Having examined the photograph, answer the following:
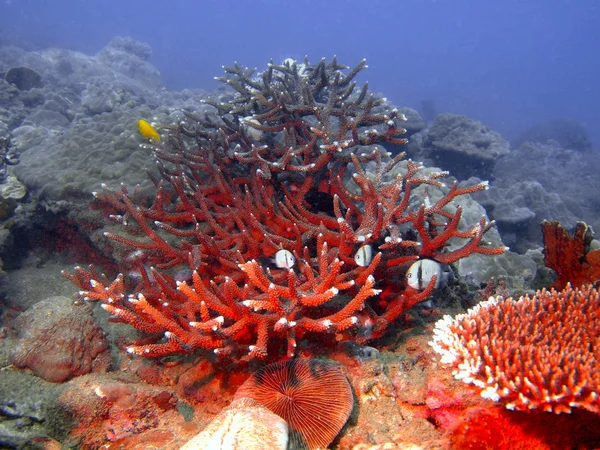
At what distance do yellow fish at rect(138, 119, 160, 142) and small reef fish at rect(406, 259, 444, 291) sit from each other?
4.77 meters

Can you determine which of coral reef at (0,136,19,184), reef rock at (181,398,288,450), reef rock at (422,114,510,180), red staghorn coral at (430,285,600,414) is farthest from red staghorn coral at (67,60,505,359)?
reef rock at (422,114,510,180)

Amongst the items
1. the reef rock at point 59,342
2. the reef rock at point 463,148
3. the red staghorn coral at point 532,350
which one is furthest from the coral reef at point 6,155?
the reef rock at point 463,148

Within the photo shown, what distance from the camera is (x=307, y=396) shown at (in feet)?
8.23

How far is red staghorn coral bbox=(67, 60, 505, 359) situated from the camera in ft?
9.41

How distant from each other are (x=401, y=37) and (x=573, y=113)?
59.7 m

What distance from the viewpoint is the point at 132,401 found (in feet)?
9.70

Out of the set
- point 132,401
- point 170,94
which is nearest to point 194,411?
point 132,401

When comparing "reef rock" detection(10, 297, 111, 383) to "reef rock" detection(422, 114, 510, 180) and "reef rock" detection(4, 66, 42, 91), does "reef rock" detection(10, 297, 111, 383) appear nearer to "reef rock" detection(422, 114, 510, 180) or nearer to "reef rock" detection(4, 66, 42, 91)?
"reef rock" detection(422, 114, 510, 180)

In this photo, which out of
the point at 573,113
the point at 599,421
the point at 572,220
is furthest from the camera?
the point at 573,113

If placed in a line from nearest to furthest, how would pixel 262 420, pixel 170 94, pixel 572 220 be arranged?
pixel 262 420, pixel 572 220, pixel 170 94

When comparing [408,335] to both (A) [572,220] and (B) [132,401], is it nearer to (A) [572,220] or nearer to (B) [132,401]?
(B) [132,401]

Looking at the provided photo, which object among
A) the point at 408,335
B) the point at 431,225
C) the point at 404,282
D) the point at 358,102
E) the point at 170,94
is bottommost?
the point at 408,335

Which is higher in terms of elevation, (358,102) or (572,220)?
(358,102)

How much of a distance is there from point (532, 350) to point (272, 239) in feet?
8.69
